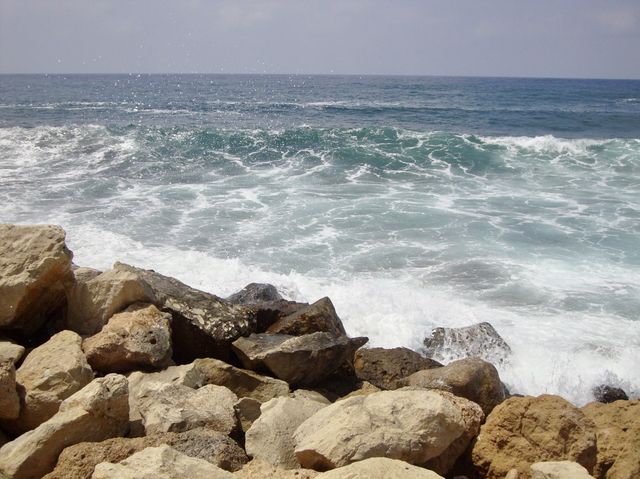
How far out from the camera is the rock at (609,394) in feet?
22.9

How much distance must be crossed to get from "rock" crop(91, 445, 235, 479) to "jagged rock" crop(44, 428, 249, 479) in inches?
15.8

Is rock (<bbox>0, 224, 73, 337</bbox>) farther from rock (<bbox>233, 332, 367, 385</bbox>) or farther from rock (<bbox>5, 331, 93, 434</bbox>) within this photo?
rock (<bbox>233, 332, 367, 385</bbox>)

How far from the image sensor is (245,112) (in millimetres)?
36750

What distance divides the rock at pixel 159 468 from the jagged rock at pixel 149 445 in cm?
40

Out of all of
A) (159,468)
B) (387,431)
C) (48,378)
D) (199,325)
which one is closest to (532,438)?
(387,431)

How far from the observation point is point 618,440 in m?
4.30

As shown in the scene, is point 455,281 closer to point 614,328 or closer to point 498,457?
point 614,328

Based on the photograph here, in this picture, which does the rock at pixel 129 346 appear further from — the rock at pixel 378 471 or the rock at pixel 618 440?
the rock at pixel 618 440

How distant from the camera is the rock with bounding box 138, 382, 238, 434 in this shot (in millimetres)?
3951

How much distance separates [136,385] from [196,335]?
1108 millimetres

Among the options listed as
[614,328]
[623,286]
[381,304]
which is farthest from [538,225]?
[381,304]

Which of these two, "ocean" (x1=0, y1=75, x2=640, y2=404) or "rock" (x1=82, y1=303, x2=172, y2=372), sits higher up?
"rock" (x1=82, y1=303, x2=172, y2=372)

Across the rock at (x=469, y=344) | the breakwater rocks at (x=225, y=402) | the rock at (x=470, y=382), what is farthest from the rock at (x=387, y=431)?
the rock at (x=469, y=344)

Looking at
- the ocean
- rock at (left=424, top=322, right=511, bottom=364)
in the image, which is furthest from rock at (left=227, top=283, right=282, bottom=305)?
rock at (left=424, top=322, right=511, bottom=364)
